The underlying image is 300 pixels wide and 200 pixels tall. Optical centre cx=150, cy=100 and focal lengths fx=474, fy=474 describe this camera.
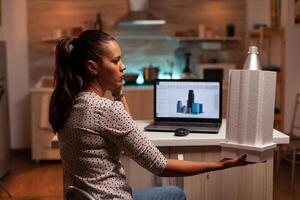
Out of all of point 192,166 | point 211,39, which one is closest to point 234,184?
point 192,166

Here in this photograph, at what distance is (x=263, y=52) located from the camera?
5.50 m

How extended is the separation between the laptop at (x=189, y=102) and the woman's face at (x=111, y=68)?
1.14 meters

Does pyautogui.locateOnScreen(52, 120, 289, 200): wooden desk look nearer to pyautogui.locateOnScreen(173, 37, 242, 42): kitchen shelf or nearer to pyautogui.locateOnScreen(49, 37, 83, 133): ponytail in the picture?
pyautogui.locateOnScreen(49, 37, 83, 133): ponytail

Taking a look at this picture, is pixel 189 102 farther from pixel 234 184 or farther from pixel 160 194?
pixel 160 194

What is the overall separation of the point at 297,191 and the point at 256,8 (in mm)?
2432

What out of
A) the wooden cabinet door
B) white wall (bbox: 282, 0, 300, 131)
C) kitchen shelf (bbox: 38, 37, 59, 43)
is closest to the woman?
the wooden cabinet door

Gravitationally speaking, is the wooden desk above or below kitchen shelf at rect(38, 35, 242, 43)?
below

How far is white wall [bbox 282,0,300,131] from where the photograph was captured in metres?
4.90

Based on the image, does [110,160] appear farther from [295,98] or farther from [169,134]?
[295,98]

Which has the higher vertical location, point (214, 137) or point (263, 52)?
point (263, 52)

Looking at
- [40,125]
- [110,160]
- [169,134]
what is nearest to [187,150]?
[169,134]

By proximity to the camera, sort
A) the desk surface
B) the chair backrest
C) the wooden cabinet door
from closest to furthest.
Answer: the desk surface, the wooden cabinet door, the chair backrest

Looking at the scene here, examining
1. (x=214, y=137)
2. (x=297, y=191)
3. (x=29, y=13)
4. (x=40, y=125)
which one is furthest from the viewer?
(x=29, y=13)

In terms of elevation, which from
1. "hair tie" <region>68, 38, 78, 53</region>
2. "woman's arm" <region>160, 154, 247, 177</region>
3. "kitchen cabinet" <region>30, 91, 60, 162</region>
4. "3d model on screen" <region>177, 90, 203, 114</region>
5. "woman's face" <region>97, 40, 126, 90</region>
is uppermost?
"hair tie" <region>68, 38, 78, 53</region>
